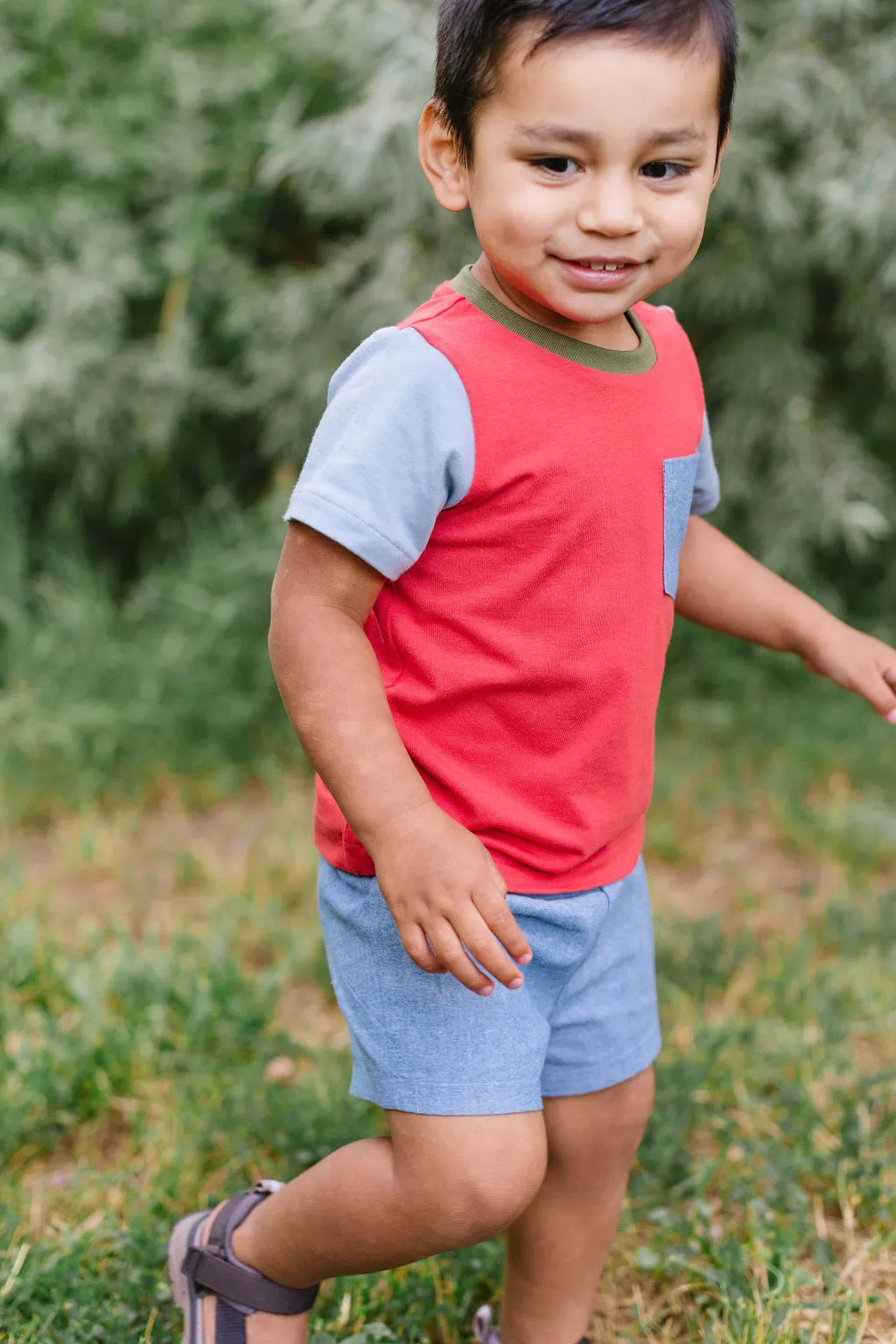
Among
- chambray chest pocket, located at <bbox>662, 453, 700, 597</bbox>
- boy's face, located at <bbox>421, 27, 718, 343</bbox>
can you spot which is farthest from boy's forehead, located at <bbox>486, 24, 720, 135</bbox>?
chambray chest pocket, located at <bbox>662, 453, 700, 597</bbox>

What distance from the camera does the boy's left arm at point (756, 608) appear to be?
1871 millimetres

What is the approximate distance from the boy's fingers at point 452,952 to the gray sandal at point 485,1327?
828 millimetres

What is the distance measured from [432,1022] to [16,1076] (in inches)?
46.1

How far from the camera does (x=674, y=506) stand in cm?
162

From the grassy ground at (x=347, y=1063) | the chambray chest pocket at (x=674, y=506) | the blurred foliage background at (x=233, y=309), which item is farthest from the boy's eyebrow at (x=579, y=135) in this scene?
the blurred foliage background at (x=233, y=309)

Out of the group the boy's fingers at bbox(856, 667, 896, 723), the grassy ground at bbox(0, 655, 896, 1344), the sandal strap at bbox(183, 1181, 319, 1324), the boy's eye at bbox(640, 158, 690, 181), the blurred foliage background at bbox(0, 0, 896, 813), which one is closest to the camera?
the boy's eye at bbox(640, 158, 690, 181)

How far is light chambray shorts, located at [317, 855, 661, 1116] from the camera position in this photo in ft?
4.99

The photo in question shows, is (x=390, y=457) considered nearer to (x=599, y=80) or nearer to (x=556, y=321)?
(x=556, y=321)

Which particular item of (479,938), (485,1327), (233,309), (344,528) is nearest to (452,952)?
(479,938)

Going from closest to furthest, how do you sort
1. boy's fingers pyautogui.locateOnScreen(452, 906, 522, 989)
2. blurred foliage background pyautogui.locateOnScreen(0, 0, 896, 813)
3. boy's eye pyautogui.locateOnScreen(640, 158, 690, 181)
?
boy's fingers pyautogui.locateOnScreen(452, 906, 522, 989)
boy's eye pyautogui.locateOnScreen(640, 158, 690, 181)
blurred foliage background pyautogui.locateOnScreen(0, 0, 896, 813)

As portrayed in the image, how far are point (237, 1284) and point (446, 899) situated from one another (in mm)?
707

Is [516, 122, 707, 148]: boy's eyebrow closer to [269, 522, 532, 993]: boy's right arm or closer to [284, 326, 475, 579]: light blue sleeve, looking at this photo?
[284, 326, 475, 579]: light blue sleeve

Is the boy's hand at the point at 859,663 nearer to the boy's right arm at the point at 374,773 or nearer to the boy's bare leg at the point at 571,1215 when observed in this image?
the boy's bare leg at the point at 571,1215

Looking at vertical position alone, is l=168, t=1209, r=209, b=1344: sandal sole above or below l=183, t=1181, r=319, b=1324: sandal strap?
below
